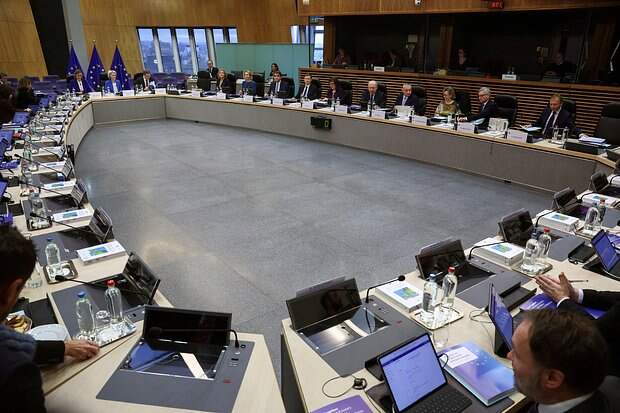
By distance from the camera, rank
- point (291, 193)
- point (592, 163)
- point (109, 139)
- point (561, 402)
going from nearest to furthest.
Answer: point (561, 402) < point (592, 163) < point (291, 193) < point (109, 139)

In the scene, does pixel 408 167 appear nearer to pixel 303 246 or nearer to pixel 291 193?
pixel 291 193

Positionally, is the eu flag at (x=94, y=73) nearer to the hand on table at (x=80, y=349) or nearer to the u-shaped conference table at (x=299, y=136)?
the u-shaped conference table at (x=299, y=136)

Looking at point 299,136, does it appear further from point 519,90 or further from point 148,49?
point 148,49

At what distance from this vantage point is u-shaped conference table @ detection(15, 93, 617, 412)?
1.71 metres

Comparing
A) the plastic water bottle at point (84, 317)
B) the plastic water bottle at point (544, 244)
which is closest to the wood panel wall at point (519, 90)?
the plastic water bottle at point (544, 244)

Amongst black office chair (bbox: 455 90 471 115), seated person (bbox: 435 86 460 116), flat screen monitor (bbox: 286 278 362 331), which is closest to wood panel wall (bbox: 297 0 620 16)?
black office chair (bbox: 455 90 471 115)

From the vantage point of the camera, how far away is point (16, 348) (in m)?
1.40

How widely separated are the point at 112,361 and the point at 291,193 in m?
3.96

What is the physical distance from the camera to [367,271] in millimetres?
3797

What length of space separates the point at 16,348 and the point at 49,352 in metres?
0.38

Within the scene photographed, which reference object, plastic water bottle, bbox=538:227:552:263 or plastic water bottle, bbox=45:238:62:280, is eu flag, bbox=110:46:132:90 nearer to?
plastic water bottle, bbox=45:238:62:280

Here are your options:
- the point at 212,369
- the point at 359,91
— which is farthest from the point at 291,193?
the point at 359,91

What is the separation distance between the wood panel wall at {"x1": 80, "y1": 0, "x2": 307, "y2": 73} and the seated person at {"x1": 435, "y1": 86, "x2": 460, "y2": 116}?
402 inches

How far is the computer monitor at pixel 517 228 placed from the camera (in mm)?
2980
